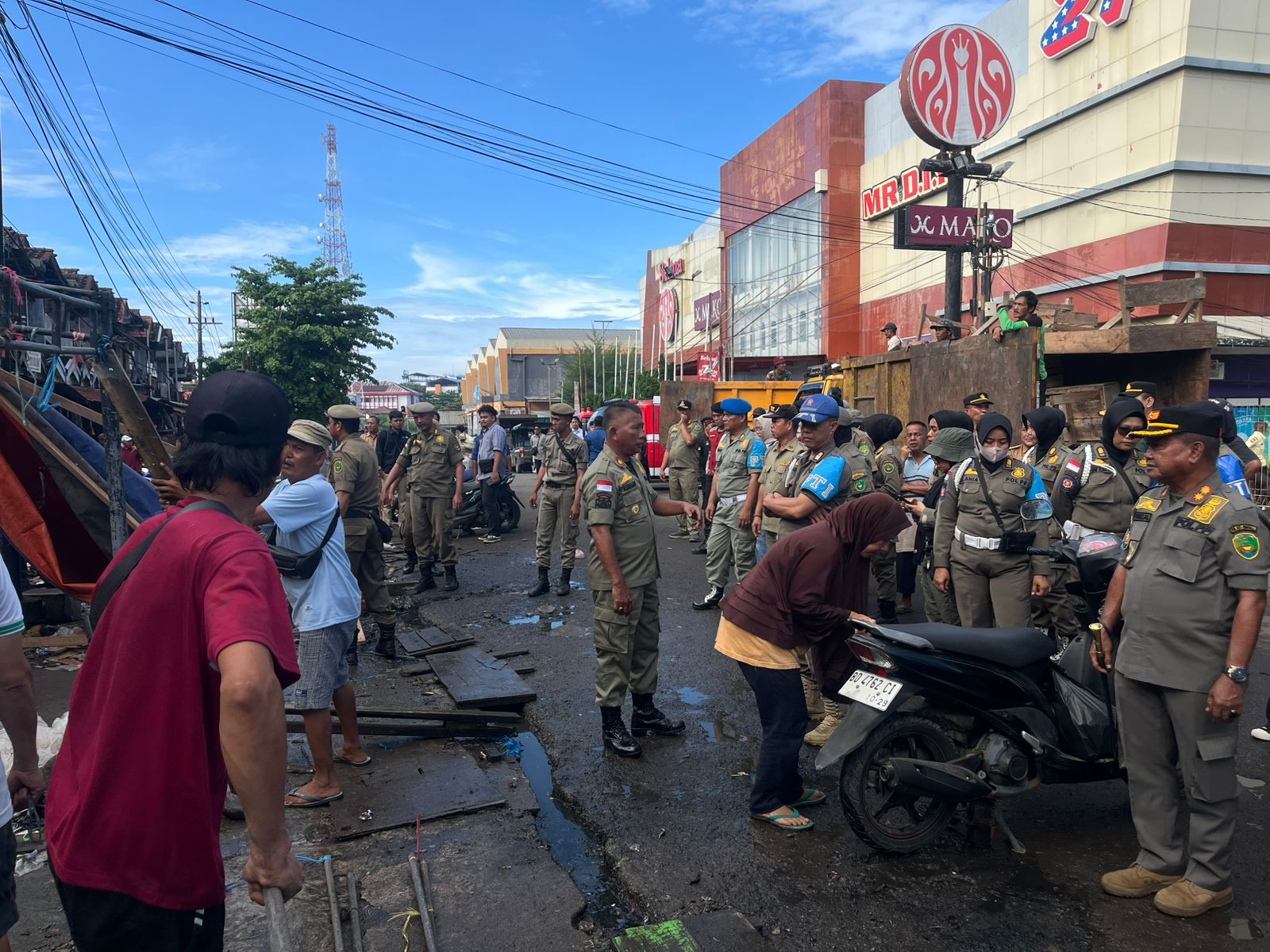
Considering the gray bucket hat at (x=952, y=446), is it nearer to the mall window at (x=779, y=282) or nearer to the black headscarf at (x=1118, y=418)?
the black headscarf at (x=1118, y=418)

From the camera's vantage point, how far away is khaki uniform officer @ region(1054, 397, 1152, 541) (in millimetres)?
5621

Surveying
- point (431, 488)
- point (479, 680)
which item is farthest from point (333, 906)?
point (431, 488)

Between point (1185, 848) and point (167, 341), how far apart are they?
31299 mm

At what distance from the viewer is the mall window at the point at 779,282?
31828 mm

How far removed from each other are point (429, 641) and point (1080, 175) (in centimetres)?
2134

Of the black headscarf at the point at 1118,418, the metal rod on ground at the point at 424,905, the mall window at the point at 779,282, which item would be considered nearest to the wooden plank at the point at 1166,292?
the black headscarf at the point at 1118,418

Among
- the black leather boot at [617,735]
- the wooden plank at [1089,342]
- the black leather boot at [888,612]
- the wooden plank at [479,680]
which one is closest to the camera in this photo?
the black leather boot at [617,735]

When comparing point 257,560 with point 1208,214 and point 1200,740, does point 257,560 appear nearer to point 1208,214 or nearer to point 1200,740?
point 1200,740

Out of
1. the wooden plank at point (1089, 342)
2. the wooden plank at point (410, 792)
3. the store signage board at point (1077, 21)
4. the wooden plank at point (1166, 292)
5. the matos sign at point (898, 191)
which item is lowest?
the wooden plank at point (410, 792)

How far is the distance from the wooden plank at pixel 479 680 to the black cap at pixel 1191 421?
396cm

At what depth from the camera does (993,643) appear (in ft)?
11.6

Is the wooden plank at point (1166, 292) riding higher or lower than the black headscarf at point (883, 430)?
higher

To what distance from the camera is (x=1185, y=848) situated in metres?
3.53

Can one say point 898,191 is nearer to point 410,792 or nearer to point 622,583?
point 622,583
